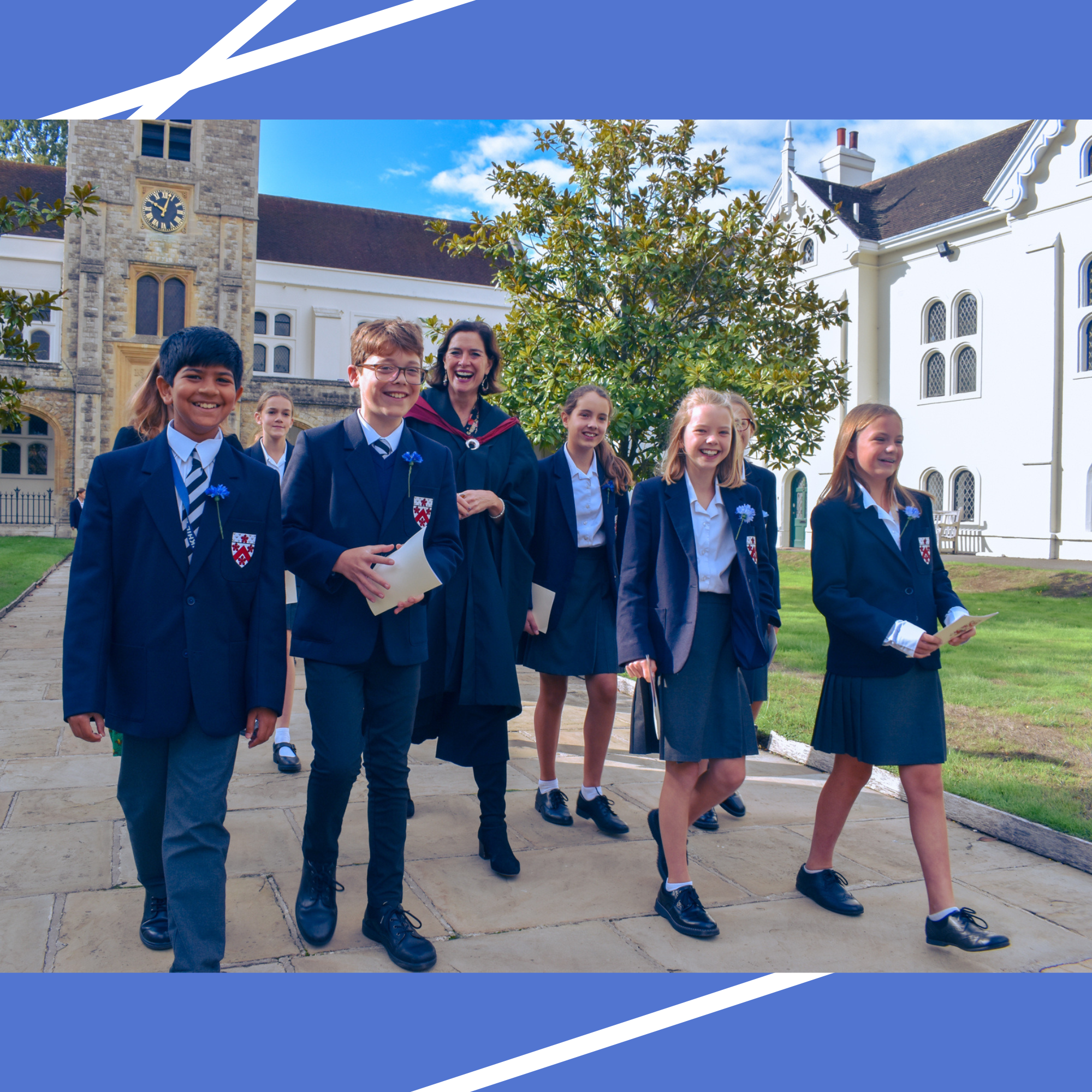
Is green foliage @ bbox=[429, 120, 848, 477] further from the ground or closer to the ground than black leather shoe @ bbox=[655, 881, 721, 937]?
further from the ground

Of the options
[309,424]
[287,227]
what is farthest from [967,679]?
[287,227]

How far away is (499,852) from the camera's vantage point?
3.98 m

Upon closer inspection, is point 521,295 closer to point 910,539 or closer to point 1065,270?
point 910,539

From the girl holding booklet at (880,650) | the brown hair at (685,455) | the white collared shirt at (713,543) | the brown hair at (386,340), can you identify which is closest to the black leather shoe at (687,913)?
the girl holding booklet at (880,650)

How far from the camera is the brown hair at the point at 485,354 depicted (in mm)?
4121

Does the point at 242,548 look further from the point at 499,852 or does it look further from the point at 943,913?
the point at 943,913

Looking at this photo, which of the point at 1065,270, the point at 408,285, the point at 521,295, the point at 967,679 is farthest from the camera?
the point at 408,285

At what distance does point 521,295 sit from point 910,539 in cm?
649

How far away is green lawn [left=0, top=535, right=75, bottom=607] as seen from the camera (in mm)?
15602

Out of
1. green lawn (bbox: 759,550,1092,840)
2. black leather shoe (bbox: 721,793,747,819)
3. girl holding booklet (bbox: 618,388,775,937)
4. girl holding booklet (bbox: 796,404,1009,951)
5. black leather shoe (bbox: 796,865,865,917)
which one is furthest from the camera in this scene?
green lawn (bbox: 759,550,1092,840)

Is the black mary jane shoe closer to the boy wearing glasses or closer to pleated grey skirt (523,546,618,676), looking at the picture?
the boy wearing glasses

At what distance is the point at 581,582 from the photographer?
4.61 m

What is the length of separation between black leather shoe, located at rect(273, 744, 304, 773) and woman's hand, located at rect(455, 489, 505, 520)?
2360 mm
